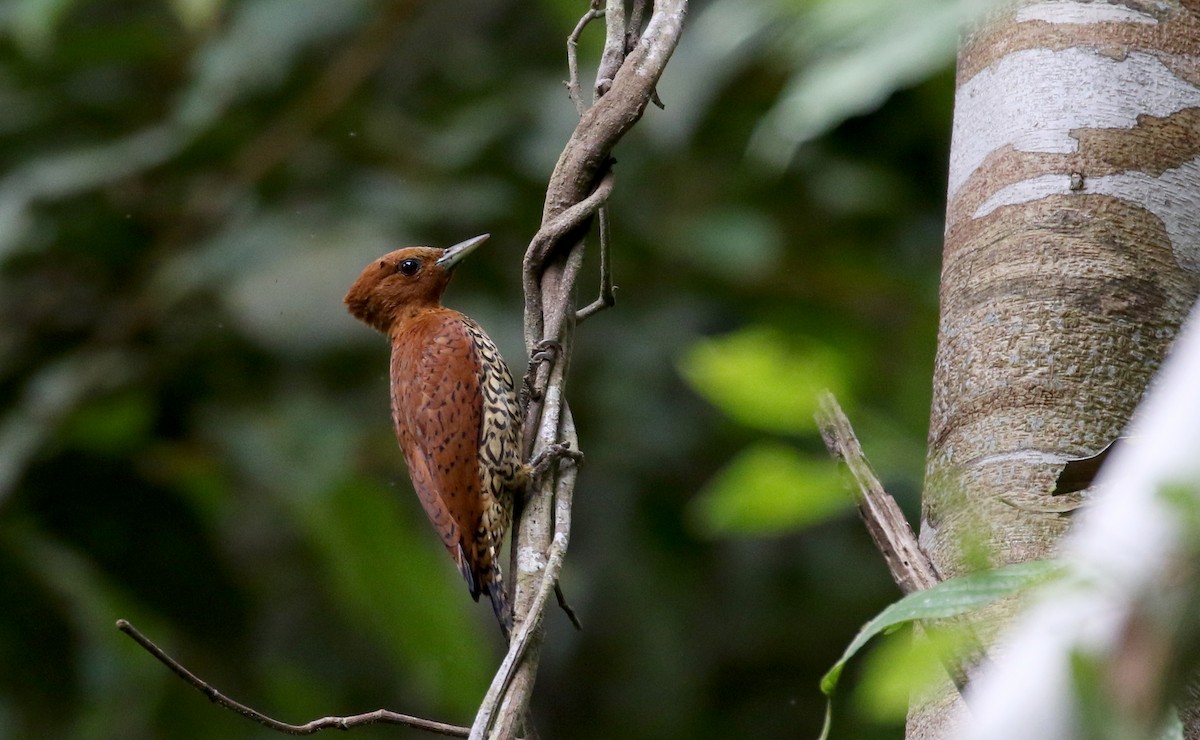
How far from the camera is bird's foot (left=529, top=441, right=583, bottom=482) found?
81.0 inches

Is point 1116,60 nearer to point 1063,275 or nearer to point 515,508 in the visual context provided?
point 1063,275

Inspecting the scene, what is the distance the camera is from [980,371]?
5.53 ft

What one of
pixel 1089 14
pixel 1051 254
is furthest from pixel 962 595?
pixel 1089 14

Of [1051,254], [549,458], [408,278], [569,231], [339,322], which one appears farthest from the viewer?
[339,322]

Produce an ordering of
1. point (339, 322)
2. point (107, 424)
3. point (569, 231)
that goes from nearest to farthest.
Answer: point (569, 231)
point (339, 322)
point (107, 424)

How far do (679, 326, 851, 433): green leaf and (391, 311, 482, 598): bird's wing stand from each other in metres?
2.28

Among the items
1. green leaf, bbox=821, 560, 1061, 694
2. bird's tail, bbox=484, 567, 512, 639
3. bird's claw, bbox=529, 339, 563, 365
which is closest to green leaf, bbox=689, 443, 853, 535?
green leaf, bbox=821, 560, 1061, 694

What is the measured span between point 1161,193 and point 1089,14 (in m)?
0.27

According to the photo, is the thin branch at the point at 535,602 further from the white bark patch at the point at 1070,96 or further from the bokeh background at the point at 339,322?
the bokeh background at the point at 339,322

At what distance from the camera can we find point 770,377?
2.66 feet

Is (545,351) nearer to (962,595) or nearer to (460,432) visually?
(460,432)

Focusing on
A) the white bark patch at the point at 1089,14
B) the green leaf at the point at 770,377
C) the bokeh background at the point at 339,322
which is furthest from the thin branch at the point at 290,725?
the bokeh background at the point at 339,322

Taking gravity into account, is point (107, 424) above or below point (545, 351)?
below

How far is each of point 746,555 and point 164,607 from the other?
227cm
